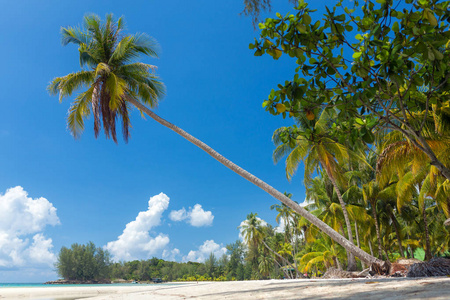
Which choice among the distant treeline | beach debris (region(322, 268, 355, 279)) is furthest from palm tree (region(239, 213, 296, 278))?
beach debris (region(322, 268, 355, 279))

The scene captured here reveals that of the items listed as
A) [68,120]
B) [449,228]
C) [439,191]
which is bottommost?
[449,228]

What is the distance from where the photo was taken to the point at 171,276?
251 ft

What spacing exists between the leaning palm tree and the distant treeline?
168 feet

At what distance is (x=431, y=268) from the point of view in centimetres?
761

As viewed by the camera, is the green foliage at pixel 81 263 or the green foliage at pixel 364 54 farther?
the green foliage at pixel 81 263

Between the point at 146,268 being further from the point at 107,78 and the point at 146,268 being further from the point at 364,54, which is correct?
the point at 364,54

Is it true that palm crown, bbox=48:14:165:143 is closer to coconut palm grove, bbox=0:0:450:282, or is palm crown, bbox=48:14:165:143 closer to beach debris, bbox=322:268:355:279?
coconut palm grove, bbox=0:0:450:282

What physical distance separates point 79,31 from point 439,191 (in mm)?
17107

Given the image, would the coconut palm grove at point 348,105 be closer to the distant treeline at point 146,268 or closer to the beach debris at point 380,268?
the beach debris at point 380,268

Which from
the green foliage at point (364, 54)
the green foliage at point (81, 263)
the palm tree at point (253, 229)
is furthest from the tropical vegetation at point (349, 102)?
the green foliage at point (81, 263)

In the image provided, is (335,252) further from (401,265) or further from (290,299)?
(290,299)

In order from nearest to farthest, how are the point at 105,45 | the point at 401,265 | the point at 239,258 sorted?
the point at 401,265 < the point at 105,45 < the point at 239,258

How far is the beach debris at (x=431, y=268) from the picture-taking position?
7488 millimetres

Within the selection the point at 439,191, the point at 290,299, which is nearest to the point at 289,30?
the point at 290,299
